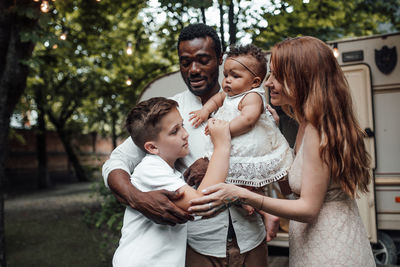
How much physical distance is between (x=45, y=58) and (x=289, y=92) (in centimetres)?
702

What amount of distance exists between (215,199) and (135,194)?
1.52 ft

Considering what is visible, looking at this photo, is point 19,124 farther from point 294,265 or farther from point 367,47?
point 294,265

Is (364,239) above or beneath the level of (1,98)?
beneath

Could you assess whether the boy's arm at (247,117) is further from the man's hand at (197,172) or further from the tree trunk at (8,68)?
the tree trunk at (8,68)

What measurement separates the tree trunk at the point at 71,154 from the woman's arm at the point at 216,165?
1776 centimetres

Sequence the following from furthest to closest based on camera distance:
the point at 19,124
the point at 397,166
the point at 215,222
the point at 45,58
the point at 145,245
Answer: the point at 19,124
the point at 45,58
the point at 397,166
the point at 215,222
the point at 145,245

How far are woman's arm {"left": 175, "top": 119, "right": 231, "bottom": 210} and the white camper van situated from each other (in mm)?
2780

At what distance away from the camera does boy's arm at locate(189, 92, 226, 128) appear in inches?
80.7

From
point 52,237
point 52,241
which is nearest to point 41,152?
point 52,237

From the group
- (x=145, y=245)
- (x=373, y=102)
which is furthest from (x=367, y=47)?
(x=145, y=245)

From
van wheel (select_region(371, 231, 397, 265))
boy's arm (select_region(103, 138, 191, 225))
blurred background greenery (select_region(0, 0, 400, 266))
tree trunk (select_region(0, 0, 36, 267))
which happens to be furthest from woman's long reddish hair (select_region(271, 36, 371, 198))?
tree trunk (select_region(0, 0, 36, 267))

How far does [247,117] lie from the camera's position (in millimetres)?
1756

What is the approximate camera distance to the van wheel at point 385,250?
445cm

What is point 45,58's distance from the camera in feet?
24.1
